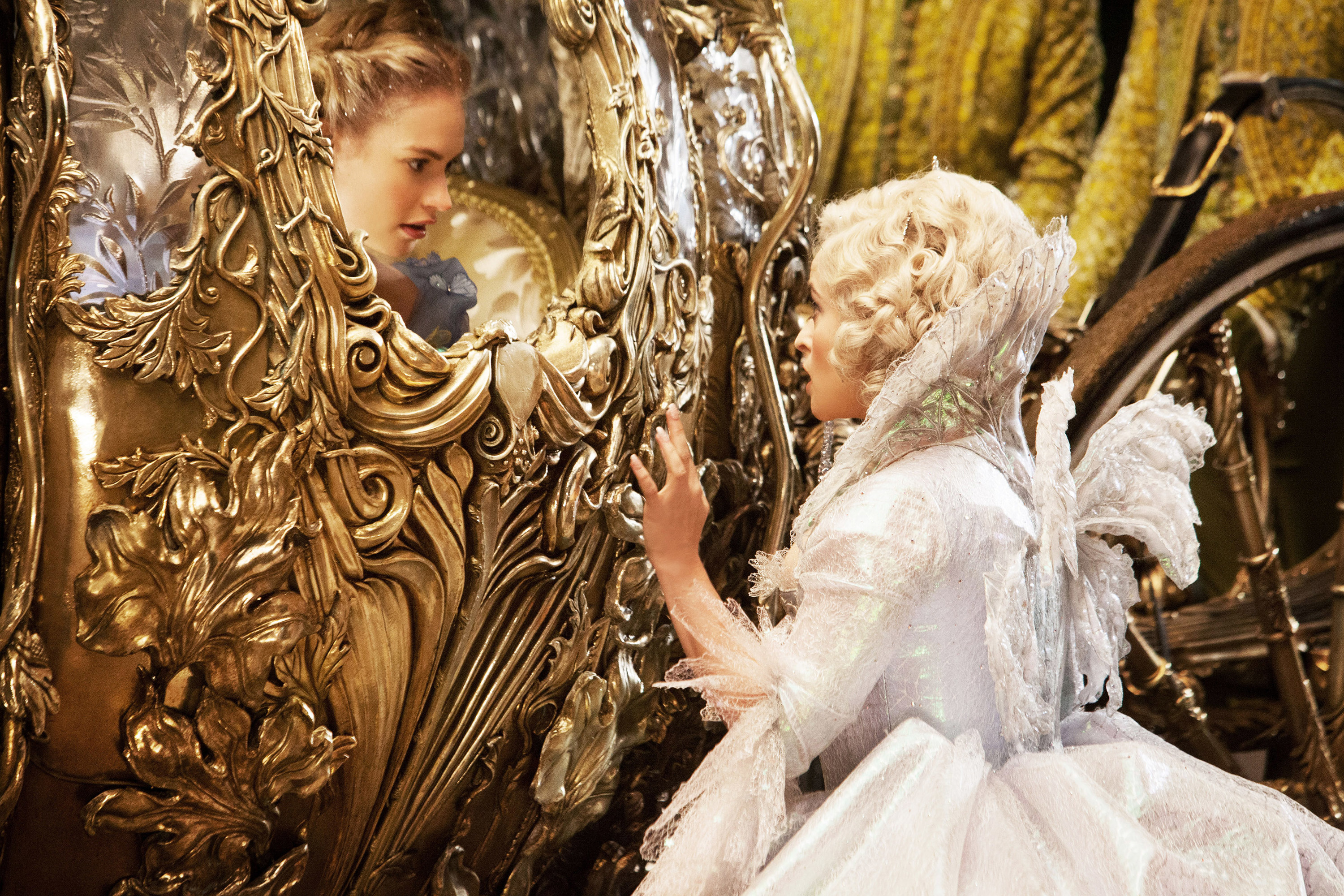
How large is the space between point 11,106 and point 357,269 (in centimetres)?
19

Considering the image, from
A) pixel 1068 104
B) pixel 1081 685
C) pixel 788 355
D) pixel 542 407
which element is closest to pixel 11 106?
pixel 542 407

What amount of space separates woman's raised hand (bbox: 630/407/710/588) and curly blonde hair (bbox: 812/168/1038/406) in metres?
0.12

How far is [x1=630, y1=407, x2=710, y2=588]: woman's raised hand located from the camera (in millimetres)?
775

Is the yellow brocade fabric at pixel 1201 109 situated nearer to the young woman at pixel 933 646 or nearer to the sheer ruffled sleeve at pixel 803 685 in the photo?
the young woman at pixel 933 646

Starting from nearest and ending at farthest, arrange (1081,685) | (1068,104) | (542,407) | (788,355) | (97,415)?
(97,415), (542,407), (1081,685), (788,355), (1068,104)

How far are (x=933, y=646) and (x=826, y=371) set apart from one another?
20 cm

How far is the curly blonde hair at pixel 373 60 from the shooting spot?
66cm

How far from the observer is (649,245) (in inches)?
30.9

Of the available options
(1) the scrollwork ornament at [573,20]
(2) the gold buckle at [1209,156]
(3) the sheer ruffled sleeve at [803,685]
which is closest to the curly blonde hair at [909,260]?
(3) the sheer ruffled sleeve at [803,685]

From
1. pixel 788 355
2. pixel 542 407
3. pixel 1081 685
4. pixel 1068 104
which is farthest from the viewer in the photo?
pixel 1068 104

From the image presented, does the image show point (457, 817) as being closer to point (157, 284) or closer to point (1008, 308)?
point (157, 284)

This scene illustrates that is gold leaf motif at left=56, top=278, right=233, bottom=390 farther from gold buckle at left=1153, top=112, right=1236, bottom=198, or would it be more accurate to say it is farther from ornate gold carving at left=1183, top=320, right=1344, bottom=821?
gold buckle at left=1153, top=112, right=1236, bottom=198

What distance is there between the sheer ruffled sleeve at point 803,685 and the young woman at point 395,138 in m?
0.27

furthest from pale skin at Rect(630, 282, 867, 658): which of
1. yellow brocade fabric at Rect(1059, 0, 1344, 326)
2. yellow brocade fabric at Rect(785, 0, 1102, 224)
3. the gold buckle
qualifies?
yellow brocade fabric at Rect(785, 0, 1102, 224)
